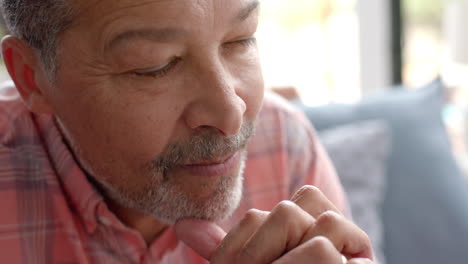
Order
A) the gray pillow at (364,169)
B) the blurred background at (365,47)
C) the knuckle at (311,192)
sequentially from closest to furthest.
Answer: the knuckle at (311,192), the gray pillow at (364,169), the blurred background at (365,47)

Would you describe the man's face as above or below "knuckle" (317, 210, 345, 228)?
above

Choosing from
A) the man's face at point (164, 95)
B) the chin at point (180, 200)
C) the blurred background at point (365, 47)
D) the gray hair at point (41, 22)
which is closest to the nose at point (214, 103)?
the man's face at point (164, 95)

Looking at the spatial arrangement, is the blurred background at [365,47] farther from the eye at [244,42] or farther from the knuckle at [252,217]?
the knuckle at [252,217]

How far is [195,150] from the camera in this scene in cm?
98

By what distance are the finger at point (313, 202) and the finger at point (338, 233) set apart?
0.03 m

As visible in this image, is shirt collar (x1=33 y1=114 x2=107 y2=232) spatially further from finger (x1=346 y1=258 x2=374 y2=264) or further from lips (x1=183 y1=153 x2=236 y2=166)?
finger (x1=346 y1=258 x2=374 y2=264)

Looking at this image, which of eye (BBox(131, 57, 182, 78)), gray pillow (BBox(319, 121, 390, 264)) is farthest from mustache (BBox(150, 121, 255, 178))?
gray pillow (BBox(319, 121, 390, 264))

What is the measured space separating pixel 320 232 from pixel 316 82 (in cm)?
245

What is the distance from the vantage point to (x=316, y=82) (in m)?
3.24

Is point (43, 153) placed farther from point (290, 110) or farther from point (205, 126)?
point (290, 110)

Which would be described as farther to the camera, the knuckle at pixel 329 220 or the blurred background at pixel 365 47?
the blurred background at pixel 365 47

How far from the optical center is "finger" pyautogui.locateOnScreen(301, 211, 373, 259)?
841 mm

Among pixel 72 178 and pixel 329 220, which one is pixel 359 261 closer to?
pixel 329 220

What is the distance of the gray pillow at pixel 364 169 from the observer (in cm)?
185
